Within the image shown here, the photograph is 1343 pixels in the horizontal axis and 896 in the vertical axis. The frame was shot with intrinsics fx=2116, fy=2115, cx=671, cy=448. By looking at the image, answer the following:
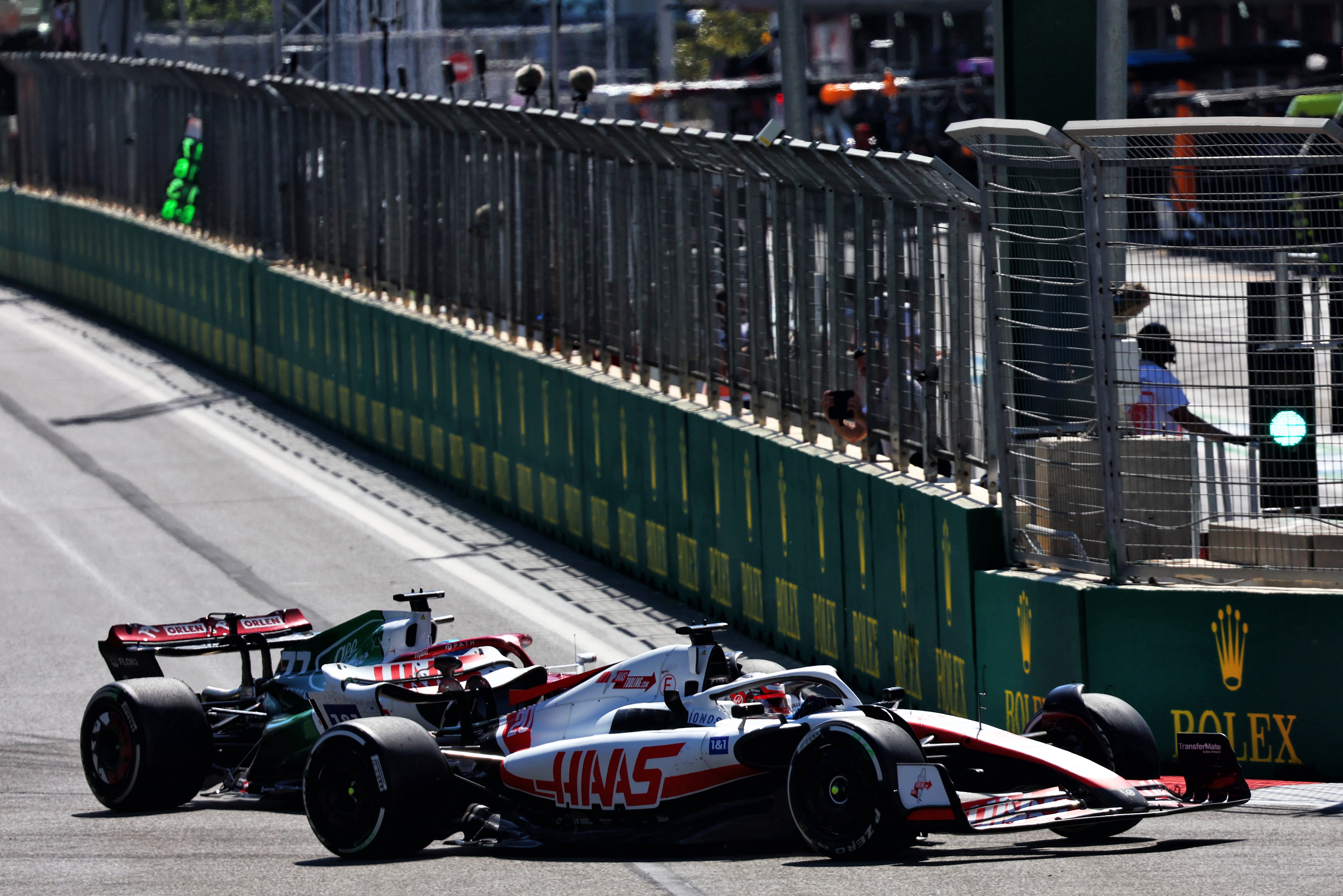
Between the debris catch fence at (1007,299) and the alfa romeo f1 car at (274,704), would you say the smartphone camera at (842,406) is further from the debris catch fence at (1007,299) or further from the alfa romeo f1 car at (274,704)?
the alfa romeo f1 car at (274,704)

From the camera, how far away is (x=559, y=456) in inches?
637

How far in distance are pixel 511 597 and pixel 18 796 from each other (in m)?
5.05

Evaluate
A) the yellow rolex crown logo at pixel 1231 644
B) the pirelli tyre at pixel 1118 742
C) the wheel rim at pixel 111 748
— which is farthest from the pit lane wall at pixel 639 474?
the wheel rim at pixel 111 748

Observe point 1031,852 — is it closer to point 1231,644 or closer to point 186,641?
point 1231,644

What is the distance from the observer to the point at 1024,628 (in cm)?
962

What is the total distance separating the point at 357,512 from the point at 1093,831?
10890 mm

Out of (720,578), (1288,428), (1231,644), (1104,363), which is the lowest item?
(720,578)

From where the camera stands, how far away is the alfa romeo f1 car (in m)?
8.86

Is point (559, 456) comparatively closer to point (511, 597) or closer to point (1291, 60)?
point (511, 597)

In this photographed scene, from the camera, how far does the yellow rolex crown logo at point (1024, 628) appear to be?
377 inches

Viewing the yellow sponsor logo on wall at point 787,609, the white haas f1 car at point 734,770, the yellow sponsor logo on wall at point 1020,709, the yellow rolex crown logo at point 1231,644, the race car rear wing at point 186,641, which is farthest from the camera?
the yellow sponsor logo on wall at point 787,609

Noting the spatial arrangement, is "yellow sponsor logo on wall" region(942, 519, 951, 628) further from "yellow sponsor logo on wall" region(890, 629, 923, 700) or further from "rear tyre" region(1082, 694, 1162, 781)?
"rear tyre" region(1082, 694, 1162, 781)

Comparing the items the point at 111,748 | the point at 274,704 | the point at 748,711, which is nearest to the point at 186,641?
the point at 274,704

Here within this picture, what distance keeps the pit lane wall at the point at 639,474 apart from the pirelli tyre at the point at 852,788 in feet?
10.3
